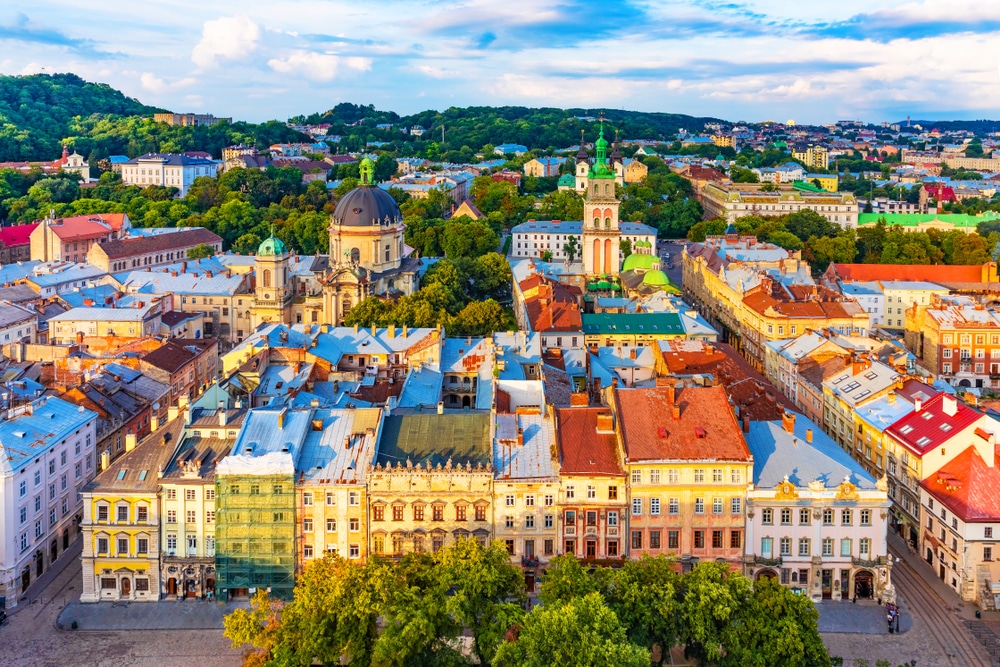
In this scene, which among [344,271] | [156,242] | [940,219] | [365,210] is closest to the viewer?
[344,271]

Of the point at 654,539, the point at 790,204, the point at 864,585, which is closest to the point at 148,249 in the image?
the point at 654,539

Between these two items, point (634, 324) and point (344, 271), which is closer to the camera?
point (634, 324)

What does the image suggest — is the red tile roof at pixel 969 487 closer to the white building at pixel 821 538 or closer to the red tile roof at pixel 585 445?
the white building at pixel 821 538

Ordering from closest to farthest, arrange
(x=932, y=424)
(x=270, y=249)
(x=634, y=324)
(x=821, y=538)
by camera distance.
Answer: (x=821, y=538), (x=932, y=424), (x=634, y=324), (x=270, y=249)

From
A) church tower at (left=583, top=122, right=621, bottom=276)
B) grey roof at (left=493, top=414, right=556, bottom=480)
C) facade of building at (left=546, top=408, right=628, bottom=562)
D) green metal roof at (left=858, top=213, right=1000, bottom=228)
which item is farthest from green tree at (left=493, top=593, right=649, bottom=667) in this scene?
green metal roof at (left=858, top=213, right=1000, bottom=228)

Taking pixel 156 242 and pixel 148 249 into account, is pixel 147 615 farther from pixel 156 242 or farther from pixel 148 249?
pixel 156 242

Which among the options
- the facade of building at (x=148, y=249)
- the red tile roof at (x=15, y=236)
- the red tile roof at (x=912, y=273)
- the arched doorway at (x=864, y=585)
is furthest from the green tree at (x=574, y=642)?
the red tile roof at (x=15, y=236)

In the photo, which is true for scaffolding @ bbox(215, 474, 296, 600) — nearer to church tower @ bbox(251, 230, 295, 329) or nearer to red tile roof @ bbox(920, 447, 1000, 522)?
red tile roof @ bbox(920, 447, 1000, 522)
